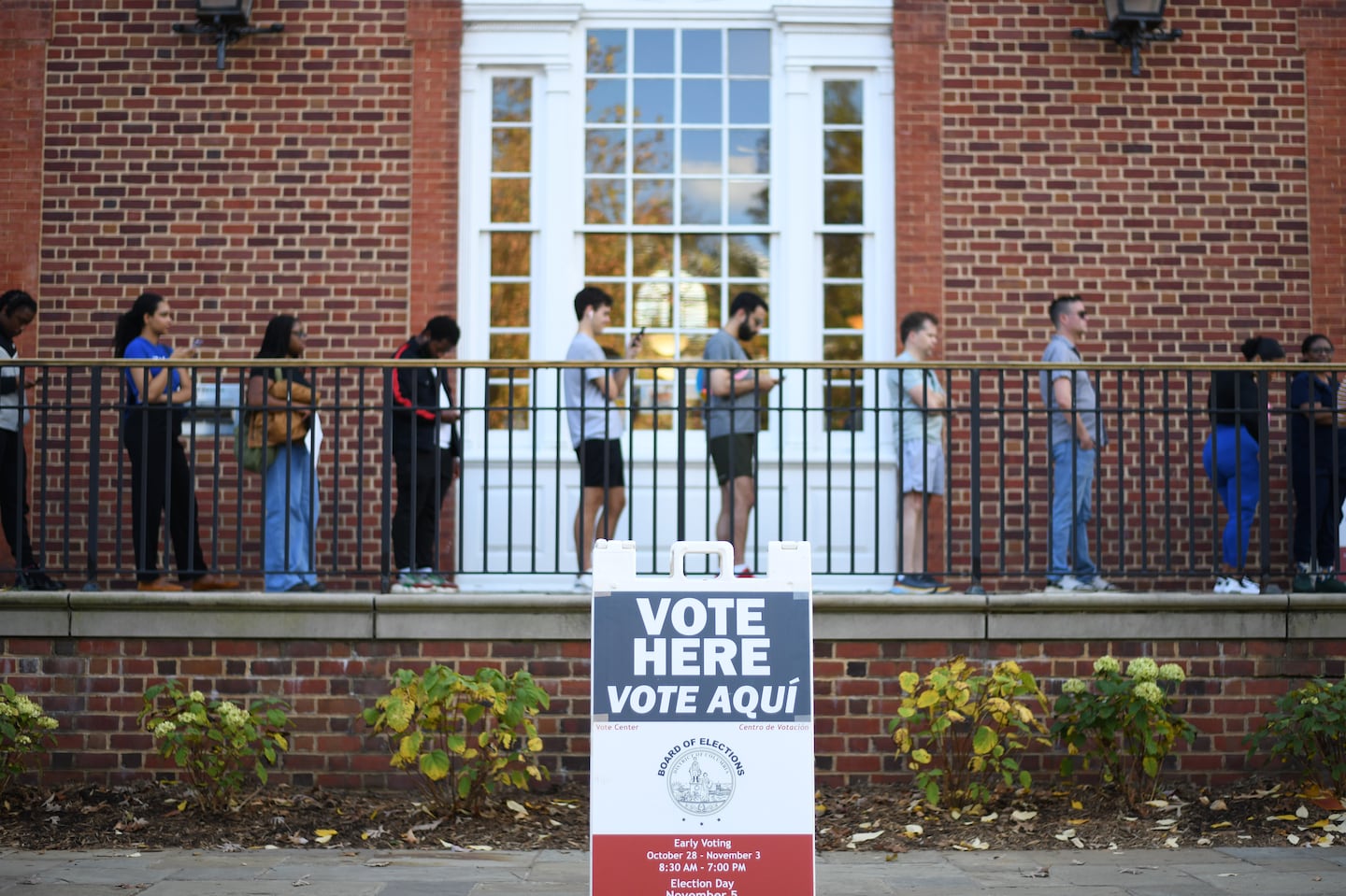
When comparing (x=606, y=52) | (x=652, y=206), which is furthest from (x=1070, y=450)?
(x=606, y=52)

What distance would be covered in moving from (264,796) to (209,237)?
3.97 m

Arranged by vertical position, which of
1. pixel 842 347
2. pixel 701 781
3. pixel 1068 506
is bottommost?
pixel 701 781

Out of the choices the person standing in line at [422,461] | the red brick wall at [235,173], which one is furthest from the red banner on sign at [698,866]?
the red brick wall at [235,173]

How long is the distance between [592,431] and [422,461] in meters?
0.97

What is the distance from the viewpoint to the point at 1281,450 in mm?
9508

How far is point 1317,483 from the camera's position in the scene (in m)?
8.51

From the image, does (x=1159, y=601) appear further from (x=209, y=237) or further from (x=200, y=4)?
(x=200, y=4)

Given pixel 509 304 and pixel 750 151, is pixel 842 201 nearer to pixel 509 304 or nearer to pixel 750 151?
pixel 750 151

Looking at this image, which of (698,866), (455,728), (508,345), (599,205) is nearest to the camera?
(698,866)

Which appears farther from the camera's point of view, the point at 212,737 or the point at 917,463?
the point at 917,463

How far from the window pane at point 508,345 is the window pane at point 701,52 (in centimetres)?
215

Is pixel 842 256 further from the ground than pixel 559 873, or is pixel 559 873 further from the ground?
pixel 842 256

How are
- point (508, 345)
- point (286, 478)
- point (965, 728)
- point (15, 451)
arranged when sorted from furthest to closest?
point (508, 345)
point (15, 451)
point (286, 478)
point (965, 728)

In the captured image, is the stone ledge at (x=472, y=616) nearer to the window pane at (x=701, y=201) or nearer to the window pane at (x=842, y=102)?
the window pane at (x=701, y=201)
